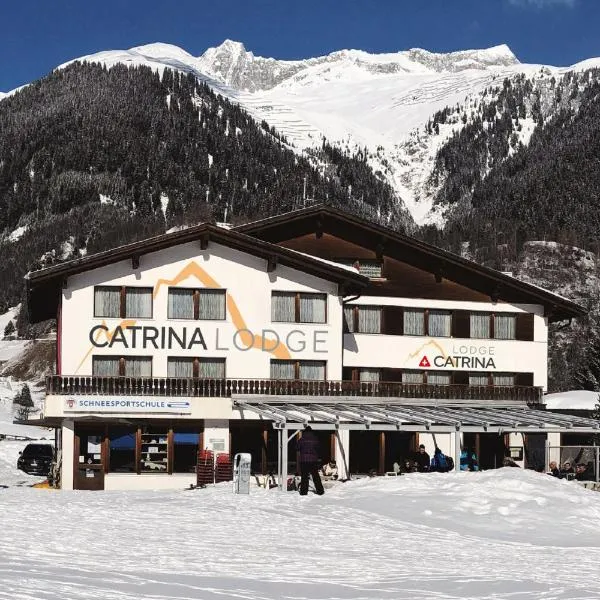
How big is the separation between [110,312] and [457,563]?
28.2 meters

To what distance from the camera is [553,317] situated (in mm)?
52125

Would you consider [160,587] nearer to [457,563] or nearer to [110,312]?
[457,563]

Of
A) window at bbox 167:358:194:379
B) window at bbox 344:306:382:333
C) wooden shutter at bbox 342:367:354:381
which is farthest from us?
window at bbox 344:306:382:333

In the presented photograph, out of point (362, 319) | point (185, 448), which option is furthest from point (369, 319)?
point (185, 448)

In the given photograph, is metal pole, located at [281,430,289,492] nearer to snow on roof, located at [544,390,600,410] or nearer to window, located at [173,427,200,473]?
window, located at [173,427,200,473]

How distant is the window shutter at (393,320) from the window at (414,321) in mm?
226

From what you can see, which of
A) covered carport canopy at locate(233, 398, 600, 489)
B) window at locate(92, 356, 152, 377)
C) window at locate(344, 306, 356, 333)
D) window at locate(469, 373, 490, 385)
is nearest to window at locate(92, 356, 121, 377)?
window at locate(92, 356, 152, 377)

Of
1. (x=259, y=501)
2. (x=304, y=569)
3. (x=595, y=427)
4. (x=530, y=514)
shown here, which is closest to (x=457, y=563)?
(x=304, y=569)

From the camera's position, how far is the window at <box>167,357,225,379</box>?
43906 millimetres

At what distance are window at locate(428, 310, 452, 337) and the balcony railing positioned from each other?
2.82 m

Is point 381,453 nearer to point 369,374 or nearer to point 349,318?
point 369,374

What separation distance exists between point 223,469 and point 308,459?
13623mm

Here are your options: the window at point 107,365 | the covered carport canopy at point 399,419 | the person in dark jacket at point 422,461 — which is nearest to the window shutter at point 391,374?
the covered carport canopy at point 399,419

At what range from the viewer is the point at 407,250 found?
1976 inches
